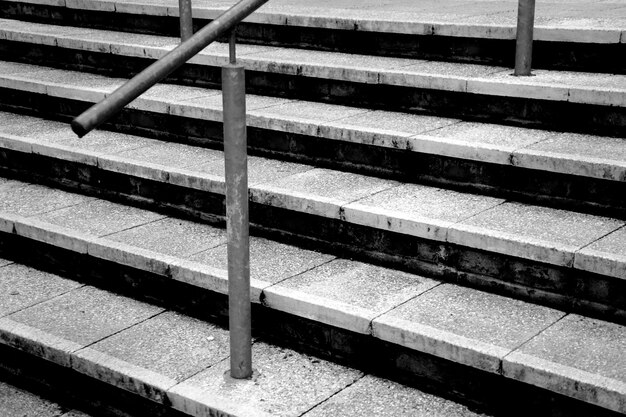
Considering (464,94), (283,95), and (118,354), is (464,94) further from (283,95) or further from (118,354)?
(118,354)

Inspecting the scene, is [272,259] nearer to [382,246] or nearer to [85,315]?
[382,246]

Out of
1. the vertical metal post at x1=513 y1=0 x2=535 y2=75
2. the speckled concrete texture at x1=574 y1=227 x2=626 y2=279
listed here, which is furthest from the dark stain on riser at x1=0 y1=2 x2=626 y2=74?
the speckled concrete texture at x1=574 y1=227 x2=626 y2=279

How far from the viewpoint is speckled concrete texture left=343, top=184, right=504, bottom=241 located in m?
3.01

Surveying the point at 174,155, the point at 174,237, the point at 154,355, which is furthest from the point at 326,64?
the point at 154,355

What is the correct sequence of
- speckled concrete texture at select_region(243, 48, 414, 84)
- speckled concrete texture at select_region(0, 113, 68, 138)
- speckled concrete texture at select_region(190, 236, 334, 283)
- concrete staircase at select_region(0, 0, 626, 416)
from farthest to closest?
speckled concrete texture at select_region(0, 113, 68, 138)
speckled concrete texture at select_region(243, 48, 414, 84)
speckled concrete texture at select_region(190, 236, 334, 283)
concrete staircase at select_region(0, 0, 626, 416)

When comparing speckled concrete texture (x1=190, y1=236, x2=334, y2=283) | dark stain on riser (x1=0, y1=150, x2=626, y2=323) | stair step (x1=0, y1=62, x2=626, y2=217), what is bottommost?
speckled concrete texture (x1=190, y1=236, x2=334, y2=283)

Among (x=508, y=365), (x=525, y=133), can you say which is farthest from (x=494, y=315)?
(x=525, y=133)

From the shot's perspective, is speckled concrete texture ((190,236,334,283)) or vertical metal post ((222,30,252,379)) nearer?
vertical metal post ((222,30,252,379))

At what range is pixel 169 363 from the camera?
9.23ft

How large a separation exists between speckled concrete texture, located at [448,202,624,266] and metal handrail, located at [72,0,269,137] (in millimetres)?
1090

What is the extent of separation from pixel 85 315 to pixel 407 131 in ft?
4.93

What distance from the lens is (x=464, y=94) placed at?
3705 mm

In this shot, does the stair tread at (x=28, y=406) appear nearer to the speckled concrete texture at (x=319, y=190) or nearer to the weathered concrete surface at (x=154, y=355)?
the weathered concrete surface at (x=154, y=355)

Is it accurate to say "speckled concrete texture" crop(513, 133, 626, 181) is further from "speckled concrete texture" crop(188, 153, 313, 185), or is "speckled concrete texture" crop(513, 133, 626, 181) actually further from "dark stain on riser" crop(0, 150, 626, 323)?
"speckled concrete texture" crop(188, 153, 313, 185)
